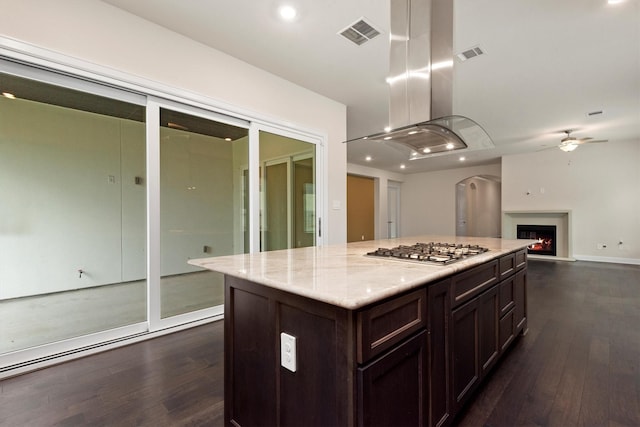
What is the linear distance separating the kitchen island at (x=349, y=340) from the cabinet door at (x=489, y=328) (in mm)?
56

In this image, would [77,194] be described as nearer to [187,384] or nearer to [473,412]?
[187,384]

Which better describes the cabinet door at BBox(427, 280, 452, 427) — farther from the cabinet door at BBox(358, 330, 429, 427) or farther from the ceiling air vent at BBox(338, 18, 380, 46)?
the ceiling air vent at BBox(338, 18, 380, 46)

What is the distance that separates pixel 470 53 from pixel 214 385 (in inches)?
141

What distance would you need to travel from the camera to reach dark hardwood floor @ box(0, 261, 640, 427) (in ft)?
5.09

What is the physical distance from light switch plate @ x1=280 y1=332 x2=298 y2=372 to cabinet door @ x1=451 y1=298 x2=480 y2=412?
0.78 m

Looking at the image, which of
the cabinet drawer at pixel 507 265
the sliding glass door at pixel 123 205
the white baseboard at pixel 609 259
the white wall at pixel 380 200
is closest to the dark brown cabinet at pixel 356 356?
the cabinet drawer at pixel 507 265

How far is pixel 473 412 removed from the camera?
1596 millimetres

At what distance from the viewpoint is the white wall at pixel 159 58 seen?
199 cm

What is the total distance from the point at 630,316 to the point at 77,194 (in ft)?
20.5

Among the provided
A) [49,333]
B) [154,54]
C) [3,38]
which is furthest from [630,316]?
[3,38]

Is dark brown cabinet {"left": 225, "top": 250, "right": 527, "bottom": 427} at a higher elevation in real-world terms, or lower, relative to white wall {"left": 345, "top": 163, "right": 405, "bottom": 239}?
lower

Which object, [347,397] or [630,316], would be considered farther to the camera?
[630,316]

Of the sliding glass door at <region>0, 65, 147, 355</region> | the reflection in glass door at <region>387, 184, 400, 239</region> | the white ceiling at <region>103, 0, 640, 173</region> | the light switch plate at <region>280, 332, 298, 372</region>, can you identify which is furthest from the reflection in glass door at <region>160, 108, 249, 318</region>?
the reflection in glass door at <region>387, 184, 400, 239</region>

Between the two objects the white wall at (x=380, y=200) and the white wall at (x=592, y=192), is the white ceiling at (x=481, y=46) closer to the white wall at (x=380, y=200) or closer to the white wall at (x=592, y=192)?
the white wall at (x=592, y=192)
